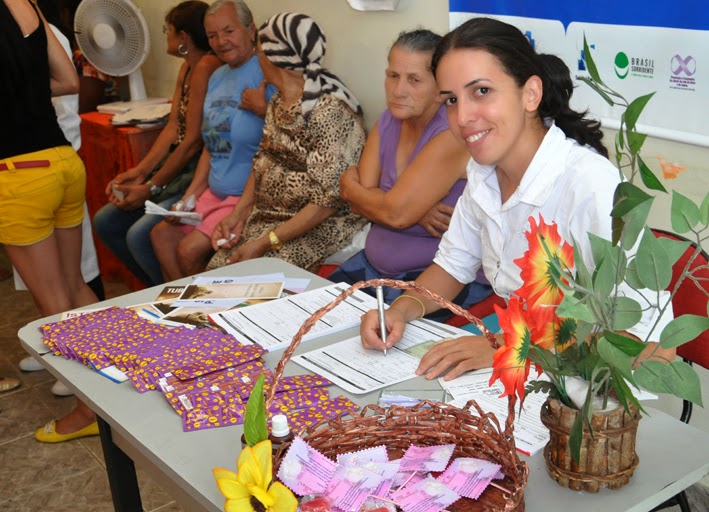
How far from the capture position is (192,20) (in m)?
3.98

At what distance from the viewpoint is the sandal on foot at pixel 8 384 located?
3459mm

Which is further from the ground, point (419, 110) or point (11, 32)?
point (11, 32)

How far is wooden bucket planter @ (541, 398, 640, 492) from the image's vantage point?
113cm

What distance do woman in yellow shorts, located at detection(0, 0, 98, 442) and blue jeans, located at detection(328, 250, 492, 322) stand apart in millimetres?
983

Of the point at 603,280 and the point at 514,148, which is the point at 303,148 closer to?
the point at 514,148

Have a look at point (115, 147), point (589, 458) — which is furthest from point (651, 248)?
point (115, 147)

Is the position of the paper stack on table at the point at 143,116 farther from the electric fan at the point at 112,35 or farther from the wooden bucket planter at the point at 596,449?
the wooden bucket planter at the point at 596,449

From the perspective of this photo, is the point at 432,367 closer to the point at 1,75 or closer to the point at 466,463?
the point at 466,463

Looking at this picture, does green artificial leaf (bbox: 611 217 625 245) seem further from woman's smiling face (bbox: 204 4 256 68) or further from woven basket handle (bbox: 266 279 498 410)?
woman's smiling face (bbox: 204 4 256 68)

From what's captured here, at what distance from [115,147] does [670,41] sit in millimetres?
3080

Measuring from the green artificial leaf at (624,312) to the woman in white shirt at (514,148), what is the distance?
62 centimetres

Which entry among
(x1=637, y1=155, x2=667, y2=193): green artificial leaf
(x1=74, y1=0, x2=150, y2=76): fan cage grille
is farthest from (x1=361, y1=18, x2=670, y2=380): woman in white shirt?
(x1=74, y1=0, x2=150, y2=76): fan cage grille

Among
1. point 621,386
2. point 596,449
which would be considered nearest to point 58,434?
point 596,449

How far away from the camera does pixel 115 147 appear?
14.5ft
